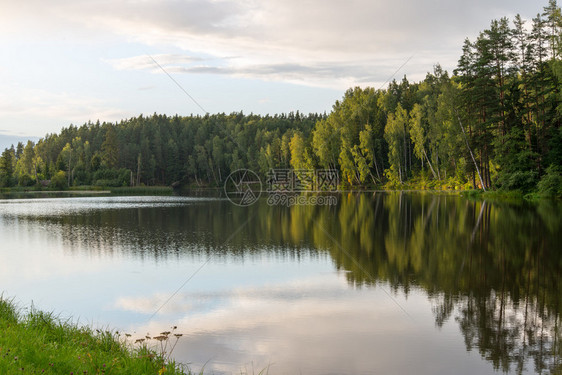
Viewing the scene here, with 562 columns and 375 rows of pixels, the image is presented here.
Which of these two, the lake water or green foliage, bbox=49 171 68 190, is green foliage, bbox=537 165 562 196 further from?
green foliage, bbox=49 171 68 190

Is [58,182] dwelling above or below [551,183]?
above

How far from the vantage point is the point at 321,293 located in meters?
12.1

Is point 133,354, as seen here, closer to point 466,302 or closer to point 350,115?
point 466,302

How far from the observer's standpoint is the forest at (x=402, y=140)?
46.3 metres

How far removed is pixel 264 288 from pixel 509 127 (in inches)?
1702

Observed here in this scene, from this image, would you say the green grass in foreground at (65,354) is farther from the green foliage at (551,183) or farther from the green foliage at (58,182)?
the green foliage at (58,182)

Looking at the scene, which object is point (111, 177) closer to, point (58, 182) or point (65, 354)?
point (58, 182)

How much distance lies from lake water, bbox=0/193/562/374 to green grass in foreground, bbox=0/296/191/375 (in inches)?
40.0

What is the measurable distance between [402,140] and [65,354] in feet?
272

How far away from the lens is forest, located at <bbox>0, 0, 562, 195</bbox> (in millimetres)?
46281

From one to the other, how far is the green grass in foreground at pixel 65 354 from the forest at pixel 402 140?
41.7 m

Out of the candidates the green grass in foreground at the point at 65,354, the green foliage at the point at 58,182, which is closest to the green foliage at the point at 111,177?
the green foliage at the point at 58,182

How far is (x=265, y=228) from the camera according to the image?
88.1ft

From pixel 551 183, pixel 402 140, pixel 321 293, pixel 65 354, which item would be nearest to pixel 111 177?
pixel 402 140
